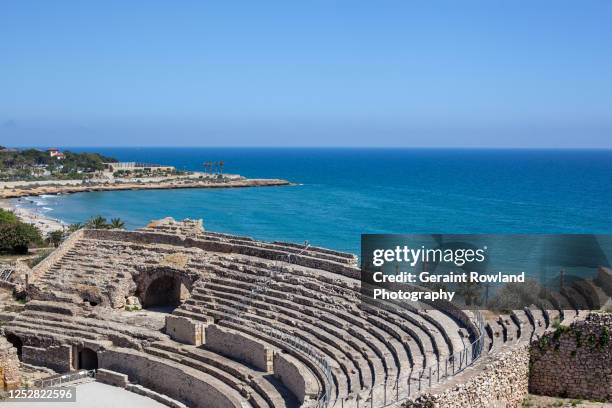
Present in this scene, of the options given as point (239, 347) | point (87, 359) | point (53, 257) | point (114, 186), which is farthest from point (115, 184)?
point (239, 347)

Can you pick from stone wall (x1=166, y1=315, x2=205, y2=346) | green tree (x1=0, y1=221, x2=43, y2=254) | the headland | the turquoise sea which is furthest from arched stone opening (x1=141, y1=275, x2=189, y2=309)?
the headland

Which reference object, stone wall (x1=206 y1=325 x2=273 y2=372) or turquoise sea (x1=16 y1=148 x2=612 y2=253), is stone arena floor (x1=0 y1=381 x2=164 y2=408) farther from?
turquoise sea (x1=16 y1=148 x2=612 y2=253)

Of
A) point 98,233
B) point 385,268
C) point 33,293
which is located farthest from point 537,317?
point 98,233

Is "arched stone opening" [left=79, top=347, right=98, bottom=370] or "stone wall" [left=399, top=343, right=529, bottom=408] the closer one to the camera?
"stone wall" [left=399, top=343, right=529, bottom=408]

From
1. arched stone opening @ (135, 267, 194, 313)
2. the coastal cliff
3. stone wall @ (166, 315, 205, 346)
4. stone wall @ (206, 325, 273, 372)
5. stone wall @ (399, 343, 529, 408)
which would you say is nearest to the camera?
stone wall @ (399, 343, 529, 408)

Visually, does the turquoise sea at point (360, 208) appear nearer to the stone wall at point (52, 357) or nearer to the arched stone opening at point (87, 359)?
the arched stone opening at point (87, 359)

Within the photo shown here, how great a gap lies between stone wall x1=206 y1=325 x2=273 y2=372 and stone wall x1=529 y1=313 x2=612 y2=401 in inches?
317

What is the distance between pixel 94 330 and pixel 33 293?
551cm

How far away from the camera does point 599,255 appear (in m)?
21.1

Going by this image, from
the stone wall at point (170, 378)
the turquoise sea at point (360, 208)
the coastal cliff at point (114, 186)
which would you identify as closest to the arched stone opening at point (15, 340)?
the stone wall at point (170, 378)

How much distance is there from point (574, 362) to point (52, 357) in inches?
729

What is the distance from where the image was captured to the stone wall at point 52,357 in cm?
2584

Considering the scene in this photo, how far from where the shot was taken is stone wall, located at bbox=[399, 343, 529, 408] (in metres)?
13.8

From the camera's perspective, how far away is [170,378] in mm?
22688
